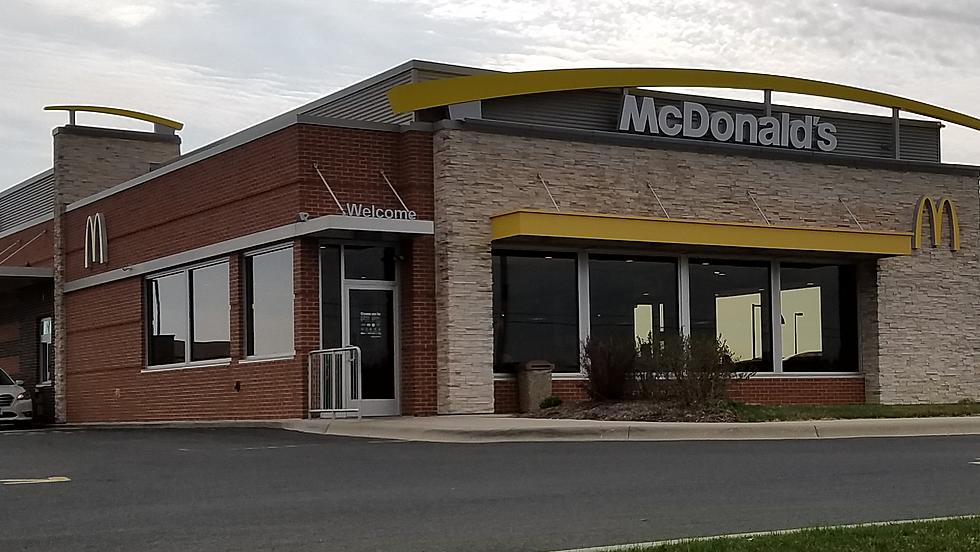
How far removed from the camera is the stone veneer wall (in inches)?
901

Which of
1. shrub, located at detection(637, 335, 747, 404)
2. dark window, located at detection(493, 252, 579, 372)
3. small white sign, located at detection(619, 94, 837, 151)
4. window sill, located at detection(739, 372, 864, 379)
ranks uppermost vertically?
small white sign, located at detection(619, 94, 837, 151)

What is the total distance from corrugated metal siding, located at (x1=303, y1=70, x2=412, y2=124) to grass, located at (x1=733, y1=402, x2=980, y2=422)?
801 cm

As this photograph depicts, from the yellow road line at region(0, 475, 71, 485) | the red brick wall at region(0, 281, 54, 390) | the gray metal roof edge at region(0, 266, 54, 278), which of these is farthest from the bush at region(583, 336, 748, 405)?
the red brick wall at region(0, 281, 54, 390)

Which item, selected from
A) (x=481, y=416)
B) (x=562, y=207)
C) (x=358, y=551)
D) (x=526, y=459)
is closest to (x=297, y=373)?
(x=481, y=416)

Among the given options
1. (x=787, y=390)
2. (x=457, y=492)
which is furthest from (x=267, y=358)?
(x=457, y=492)

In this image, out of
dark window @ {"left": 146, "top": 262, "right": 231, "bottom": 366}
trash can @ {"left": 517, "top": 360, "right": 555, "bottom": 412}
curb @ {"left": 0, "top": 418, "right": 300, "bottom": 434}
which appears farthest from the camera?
dark window @ {"left": 146, "top": 262, "right": 231, "bottom": 366}

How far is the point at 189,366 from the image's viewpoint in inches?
1029

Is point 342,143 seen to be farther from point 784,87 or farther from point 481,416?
point 784,87

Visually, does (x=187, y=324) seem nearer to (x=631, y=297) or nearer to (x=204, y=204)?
(x=204, y=204)

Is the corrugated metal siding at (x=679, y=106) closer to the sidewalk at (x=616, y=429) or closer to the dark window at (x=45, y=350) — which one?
the sidewalk at (x=616, y=429)

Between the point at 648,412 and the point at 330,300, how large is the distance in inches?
233

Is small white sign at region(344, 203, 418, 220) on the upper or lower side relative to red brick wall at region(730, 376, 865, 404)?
upper

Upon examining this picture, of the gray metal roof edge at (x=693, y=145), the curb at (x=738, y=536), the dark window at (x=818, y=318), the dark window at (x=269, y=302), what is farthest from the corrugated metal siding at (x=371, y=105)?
the curb at (x=738, y=536)

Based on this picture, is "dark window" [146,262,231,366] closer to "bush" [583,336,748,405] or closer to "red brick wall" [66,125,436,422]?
"red brick wall" [66,125,436,422]
